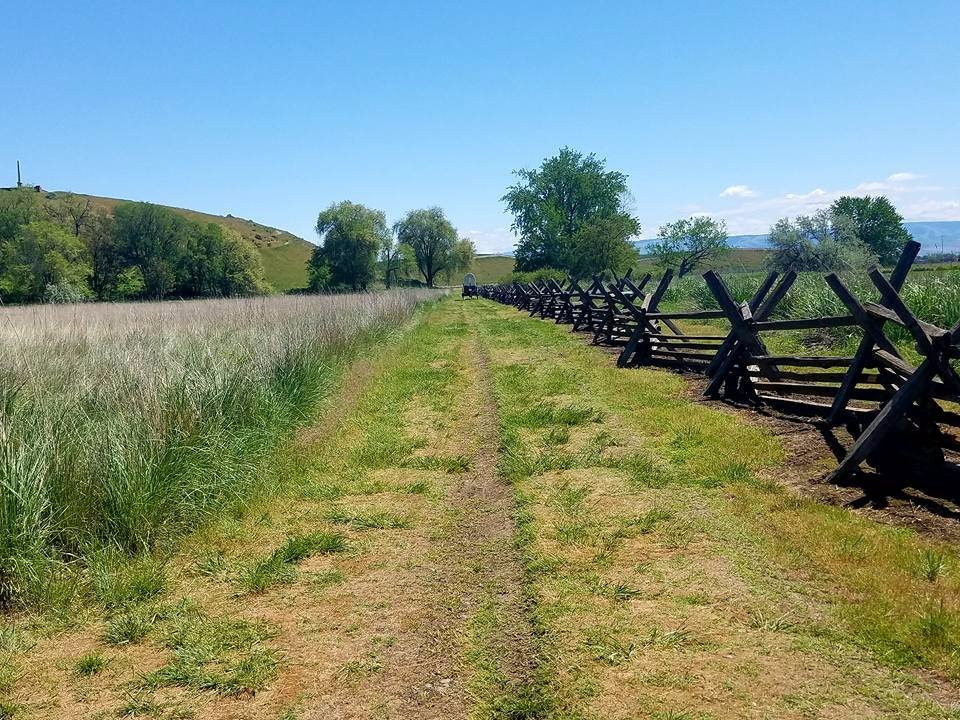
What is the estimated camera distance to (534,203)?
6875 centimetres

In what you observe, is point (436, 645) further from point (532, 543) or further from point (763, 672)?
point (763, 672)

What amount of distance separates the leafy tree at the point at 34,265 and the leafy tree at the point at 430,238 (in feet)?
163

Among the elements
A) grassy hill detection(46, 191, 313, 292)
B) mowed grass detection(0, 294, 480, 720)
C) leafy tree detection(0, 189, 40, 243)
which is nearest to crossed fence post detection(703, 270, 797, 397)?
mowed grass detection(0, 294, 480, 720)

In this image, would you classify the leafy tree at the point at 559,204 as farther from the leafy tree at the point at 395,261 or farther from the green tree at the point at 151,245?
the green tree at the point at 151,245

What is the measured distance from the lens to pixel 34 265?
147 ft

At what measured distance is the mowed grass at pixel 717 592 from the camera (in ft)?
8.08

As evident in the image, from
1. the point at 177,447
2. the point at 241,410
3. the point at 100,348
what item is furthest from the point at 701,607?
the point at 100,348

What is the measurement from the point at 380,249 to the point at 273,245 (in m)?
51.0

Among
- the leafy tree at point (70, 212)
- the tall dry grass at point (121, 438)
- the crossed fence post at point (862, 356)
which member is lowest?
the tall dry grass at point (121, 438)

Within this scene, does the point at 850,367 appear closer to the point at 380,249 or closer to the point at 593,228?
the point at 593,228

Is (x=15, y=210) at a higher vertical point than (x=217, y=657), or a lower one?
higher

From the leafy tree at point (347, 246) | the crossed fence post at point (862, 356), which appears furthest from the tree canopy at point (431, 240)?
the crossed fence post at point (862, 356)

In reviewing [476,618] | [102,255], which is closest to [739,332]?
[476,618]

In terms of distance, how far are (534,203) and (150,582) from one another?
6860cm
